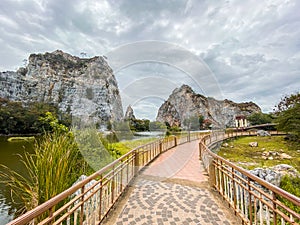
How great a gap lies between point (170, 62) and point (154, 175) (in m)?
4.92

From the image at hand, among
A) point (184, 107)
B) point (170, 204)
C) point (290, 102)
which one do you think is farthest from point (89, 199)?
point (290, 102)

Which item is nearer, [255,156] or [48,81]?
[255,156]

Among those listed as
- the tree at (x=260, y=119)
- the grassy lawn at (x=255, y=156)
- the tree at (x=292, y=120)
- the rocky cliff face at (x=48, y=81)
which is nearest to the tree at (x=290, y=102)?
the tree at (x=292, y=120)

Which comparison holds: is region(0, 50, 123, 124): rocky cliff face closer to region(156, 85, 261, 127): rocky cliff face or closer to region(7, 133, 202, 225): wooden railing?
region(156, 85, 261, 127): rocky cliff face

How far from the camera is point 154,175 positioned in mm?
5098

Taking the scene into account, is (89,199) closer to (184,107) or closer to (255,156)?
(255,156)

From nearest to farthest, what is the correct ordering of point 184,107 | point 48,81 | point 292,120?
1. point 184,107
2. point 292,120
3. point 48,81

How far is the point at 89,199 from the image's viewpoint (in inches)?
96.3

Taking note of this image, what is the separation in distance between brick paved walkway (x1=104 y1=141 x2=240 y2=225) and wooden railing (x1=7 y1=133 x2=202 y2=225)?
23cm

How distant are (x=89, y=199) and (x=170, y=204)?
5.11ft

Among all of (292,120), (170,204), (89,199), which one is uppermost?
(292,120)

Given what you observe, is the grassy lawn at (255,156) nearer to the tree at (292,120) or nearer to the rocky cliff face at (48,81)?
the tree at (292,120)

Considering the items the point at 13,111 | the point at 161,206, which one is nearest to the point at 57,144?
the point at 161,206

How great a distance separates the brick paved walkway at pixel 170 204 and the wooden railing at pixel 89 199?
231 mm
